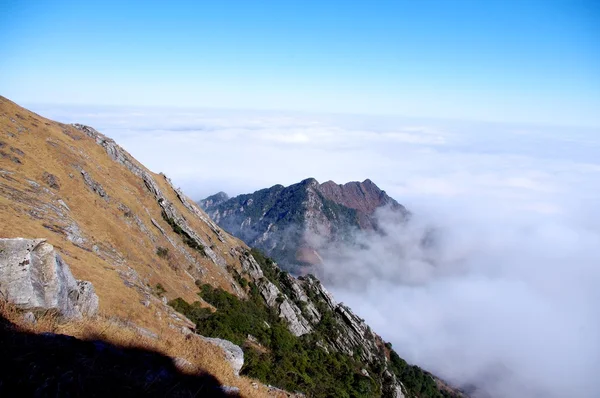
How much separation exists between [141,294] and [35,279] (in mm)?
24816

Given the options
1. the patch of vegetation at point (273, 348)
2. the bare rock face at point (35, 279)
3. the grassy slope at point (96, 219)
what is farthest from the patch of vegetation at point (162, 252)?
the bare rock face at point (35, 279)

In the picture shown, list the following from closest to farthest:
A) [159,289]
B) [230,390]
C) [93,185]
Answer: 1. [230,390]
2. [159,289]
3. [93,185]

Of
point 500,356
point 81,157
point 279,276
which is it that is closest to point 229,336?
point 81,157

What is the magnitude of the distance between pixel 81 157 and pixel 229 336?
46.5 m

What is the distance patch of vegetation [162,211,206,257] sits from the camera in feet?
239

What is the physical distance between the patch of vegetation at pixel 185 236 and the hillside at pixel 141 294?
244 millimetres

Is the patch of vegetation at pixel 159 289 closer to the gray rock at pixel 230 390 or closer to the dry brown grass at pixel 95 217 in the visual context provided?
the dry brown grass at pixel 95 217

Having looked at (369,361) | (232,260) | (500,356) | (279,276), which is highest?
(232,260)

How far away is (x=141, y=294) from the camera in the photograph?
35750mm

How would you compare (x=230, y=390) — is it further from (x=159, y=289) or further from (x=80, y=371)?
(x=159, y=289)

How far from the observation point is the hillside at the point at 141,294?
11898 millimetres

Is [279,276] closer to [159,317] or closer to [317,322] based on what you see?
[317,322]

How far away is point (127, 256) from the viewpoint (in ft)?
160

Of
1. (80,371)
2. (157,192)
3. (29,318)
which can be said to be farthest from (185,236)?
(80,371)
